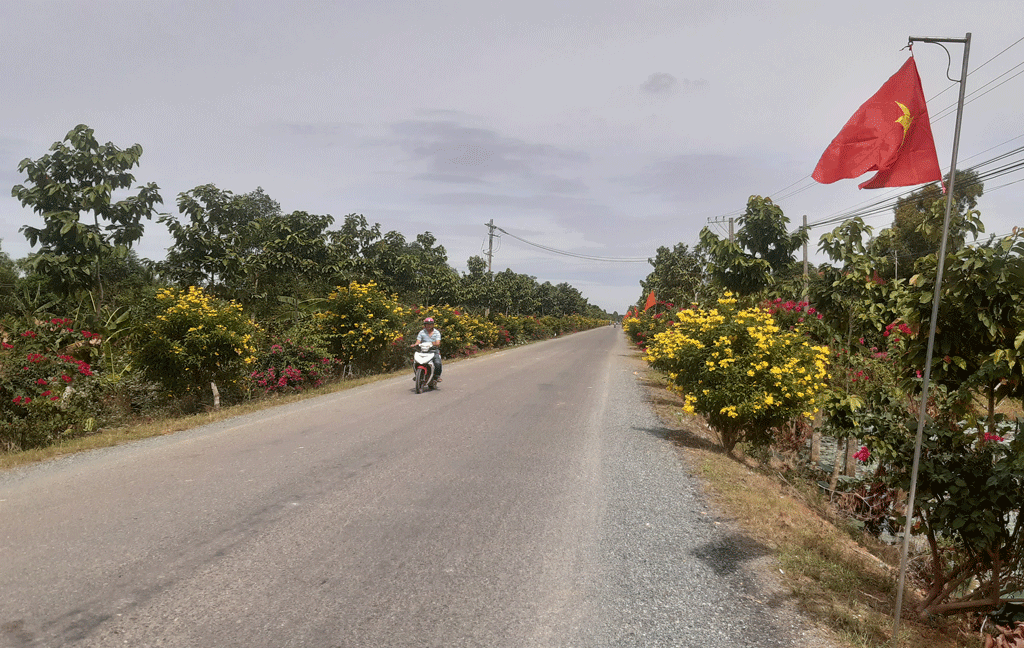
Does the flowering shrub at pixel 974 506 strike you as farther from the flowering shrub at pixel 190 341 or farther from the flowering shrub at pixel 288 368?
the flowering shrub at pixel 288 368

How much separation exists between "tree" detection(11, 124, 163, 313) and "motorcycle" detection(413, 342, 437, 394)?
291 inches

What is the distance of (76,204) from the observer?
1192 centimetres

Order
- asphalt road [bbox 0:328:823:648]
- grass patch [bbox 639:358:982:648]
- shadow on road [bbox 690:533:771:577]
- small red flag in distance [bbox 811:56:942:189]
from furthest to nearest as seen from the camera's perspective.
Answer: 1. shadow on road [bbox 690:533:771:577]
2. small red flag in distance [bbox 811:56:942:189]
3. grass patch [bbox 639:358:982:648]
4. asphalt road [bbox 0:328:823:648]

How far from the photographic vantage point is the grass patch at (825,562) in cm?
313

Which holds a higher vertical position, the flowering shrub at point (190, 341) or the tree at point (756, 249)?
the tree at point (756, 249)

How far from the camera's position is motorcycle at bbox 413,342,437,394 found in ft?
38.5

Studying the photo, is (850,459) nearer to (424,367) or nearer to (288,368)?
(424,367)

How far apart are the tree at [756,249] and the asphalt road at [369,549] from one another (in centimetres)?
484

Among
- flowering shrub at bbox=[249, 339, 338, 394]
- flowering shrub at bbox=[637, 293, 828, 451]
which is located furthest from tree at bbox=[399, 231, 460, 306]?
flowering shrub at bbox=[637, 293, 828, 451]

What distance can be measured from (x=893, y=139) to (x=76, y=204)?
15103 millimetres

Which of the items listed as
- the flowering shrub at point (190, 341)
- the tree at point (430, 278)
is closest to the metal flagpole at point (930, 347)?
the flowering shrub at point (190, 341)

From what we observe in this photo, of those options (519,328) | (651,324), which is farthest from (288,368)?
(519,328)

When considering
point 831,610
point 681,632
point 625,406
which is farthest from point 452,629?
point 625,406

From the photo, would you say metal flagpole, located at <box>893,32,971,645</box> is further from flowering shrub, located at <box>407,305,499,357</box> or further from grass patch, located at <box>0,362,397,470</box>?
flowering shrub, located at <box>407,305,499,357</box>
